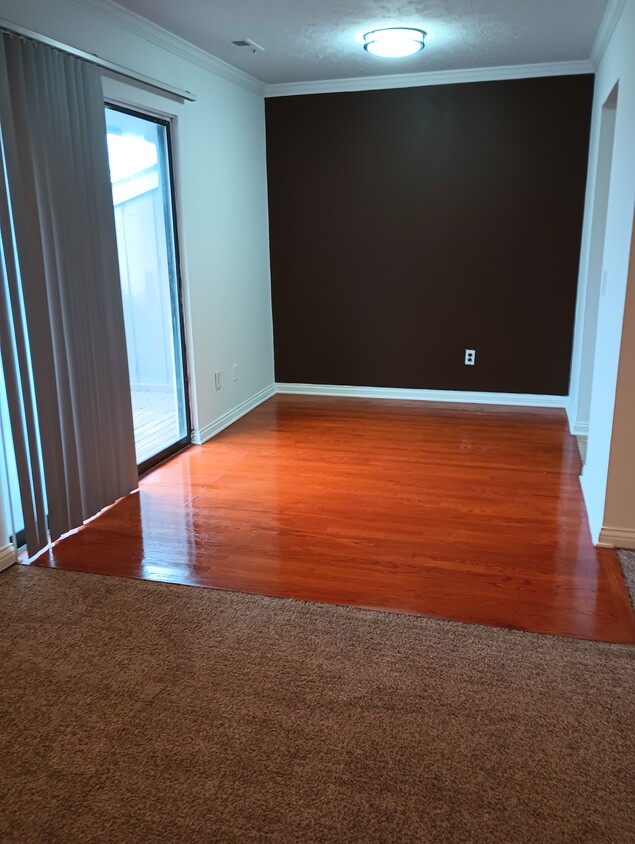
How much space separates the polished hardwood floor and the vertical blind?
296 mm

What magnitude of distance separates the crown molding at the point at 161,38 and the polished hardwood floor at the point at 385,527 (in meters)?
2.34

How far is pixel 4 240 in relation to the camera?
265cm

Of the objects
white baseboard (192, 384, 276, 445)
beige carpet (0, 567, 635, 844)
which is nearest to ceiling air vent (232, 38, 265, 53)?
white baseboard (192, 384, 276, 445)

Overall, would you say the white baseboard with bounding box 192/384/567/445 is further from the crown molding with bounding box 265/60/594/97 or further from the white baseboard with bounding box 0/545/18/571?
the crown molding with bounding box 265/60/594/97

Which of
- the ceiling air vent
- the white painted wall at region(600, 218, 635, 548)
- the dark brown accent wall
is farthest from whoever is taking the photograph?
the dark brown accent wall

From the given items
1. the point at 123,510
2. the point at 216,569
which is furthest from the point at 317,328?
the point at 216,569

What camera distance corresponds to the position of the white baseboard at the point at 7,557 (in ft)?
9.28

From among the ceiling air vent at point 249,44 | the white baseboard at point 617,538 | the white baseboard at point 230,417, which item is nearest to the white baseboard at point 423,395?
the white baseboard at point 230,417

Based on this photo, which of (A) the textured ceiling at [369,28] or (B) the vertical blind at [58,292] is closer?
(B) the vertical blind at [58,292]

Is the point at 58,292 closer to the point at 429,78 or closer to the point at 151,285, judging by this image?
the point at 151,285

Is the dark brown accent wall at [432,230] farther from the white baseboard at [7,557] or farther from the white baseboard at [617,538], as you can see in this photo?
the white baseboard at [7,557]

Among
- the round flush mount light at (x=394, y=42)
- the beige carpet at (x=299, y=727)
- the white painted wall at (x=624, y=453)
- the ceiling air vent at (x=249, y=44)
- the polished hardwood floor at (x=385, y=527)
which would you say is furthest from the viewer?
the ceiling air vent at (x=249, y=44)

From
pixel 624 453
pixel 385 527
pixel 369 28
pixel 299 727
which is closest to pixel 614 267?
Answer: pixel 624 453

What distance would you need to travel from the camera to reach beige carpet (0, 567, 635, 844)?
1.63 m
